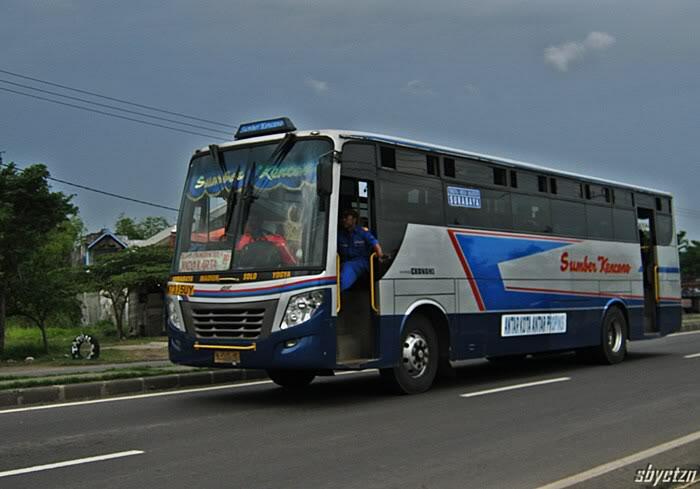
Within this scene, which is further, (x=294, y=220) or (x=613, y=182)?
(x=613, y=182)

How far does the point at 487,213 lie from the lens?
44.2 ft

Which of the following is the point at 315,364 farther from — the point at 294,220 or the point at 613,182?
the point at 613,182

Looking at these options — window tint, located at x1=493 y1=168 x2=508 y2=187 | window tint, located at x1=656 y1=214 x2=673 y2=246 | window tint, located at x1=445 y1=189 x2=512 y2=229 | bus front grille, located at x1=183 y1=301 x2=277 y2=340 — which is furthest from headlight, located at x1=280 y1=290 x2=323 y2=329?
window tint, located at x1=656 y1=214 x2=673 y2=246

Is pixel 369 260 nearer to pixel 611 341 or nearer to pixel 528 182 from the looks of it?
pixel 528 182

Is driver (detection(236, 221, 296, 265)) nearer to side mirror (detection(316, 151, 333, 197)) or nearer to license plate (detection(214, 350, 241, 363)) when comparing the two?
side mirror (detection(316, 151, 333, 197))

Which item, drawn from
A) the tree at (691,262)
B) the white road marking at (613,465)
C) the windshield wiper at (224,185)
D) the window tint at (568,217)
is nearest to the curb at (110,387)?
the windshield wiper at (224,185)

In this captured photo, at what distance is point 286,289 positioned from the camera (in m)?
10.3

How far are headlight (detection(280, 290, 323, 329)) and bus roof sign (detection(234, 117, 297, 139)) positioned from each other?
222 centimetres

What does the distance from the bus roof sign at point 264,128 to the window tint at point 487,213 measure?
277cm

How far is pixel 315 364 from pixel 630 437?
11.9 feet

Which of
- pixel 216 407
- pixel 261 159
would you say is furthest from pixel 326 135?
pixel 216 407

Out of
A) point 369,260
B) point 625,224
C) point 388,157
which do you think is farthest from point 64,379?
point 625,224

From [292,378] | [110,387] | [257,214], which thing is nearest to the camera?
[257,214]

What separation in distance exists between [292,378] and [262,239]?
2.85 m
